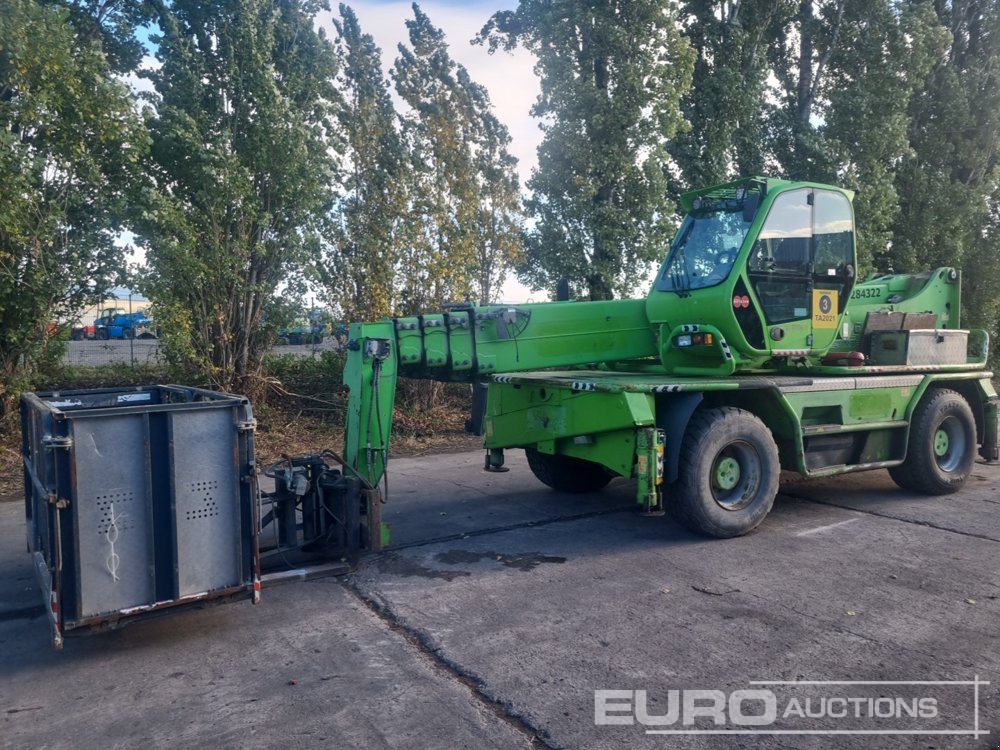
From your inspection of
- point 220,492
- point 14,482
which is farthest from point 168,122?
point 220,492

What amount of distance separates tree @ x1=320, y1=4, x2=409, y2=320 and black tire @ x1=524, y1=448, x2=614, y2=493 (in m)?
5.12

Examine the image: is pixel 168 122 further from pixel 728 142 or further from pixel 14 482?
pixel 728 142

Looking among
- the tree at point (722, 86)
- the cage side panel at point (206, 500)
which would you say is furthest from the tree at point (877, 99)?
the cage side panel at point (206, 500)

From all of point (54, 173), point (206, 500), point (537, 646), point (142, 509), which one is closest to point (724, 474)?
point (537, 646)

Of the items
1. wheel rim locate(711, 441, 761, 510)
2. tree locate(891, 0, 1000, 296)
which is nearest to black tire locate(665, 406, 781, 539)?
wheel rim locate(711, 441, 761, 510)

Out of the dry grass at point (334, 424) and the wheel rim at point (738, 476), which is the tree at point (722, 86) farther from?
the wheel rim at point (738, 476)

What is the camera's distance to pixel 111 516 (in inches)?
184

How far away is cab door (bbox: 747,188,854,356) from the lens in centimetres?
789

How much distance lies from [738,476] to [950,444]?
3.62m

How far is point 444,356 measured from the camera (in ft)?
23.6

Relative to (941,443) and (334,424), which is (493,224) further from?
(941,443)

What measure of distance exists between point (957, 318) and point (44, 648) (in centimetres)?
1003

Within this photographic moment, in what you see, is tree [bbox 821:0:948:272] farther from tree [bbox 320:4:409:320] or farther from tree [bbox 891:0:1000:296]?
tree [bbox 320:4:409:320]

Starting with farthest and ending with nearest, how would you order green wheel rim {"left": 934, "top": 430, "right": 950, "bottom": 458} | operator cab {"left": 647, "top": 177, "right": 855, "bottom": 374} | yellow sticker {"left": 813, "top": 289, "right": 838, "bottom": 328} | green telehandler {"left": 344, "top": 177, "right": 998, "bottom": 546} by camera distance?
green wheel rim {"left": 934, "top": 430, "right": 950, "bottom": 458} < yellow sticker {"left": 813, "top": 289, "right": 838, "bottom": 328} < operator cab {"left": 647, "top": 177, "right": 855, "bottom": 374} < green telehandler {"left": 344, "top": 177, "right": 998, "bottom": 546}
